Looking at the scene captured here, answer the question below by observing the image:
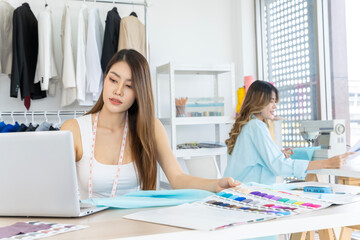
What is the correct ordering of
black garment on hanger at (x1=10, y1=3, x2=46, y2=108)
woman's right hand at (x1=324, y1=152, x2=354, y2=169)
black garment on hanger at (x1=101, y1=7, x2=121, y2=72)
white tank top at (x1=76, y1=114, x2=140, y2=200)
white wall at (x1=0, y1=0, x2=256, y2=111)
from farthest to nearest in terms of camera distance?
1. white wall at (x1=0, y1=0, x2=256, y2=111)
2. black garment on hanger at (x1=101, y1=7, x2=121, y2=72)
3. black garment on hanger at (x1=10, y1=3, x2=46, y2=108)
4. woman's right hand at (x1=324, y1=152, x2=354, y2=169)
5. white tank top at (x1=76, y1=114, x2=140, y2=200)

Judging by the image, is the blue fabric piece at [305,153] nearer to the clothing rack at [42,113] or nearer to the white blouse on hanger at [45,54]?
the clothing rack at [42,113]

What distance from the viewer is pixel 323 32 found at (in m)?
4.09

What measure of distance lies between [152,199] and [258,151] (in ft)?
5.20

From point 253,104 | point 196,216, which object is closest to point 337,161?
point 253,104

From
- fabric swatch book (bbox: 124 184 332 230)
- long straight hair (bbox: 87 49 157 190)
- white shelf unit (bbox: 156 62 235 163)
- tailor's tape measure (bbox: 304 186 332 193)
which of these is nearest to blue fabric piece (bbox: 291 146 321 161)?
white shelf unit (bbox: 156 62 235 163)

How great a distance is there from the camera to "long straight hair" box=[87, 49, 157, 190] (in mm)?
1783

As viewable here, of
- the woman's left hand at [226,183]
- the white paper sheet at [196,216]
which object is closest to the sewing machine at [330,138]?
the woman's left hand at [226,183]

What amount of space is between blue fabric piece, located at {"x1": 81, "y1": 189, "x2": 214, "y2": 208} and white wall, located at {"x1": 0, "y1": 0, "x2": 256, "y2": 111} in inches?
135

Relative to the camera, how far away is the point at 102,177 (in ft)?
5.69

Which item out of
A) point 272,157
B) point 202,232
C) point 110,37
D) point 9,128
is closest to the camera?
point 202,232

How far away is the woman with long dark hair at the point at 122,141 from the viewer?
5.75 ft

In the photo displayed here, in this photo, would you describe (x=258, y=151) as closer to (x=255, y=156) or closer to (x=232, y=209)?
(x=255, y=156)

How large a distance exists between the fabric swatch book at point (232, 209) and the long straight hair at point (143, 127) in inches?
24.1

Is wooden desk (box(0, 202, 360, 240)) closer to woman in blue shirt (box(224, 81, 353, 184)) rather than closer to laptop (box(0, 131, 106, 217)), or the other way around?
laptop (box(0, 131, 106, 217))
